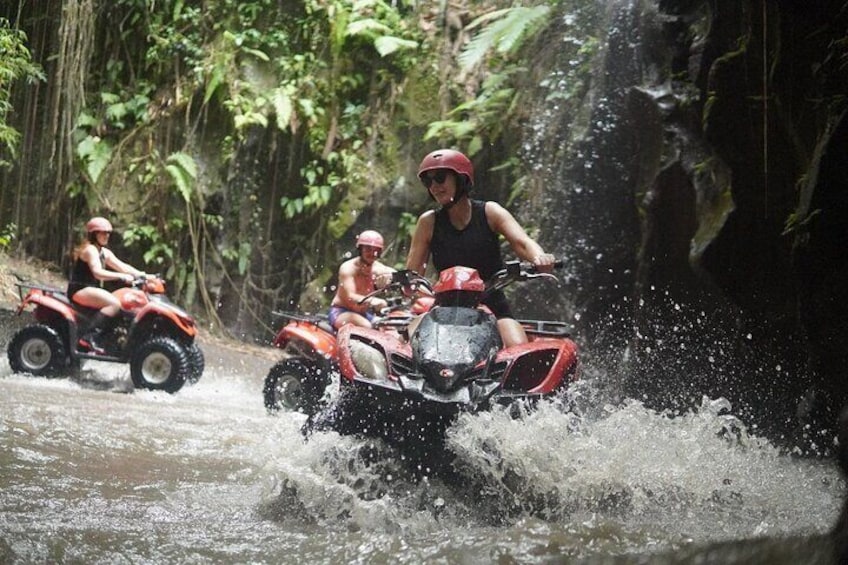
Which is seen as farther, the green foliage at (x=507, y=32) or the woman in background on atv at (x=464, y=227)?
the green foliage at (x=507, y=32)

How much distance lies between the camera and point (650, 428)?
15.9 feet

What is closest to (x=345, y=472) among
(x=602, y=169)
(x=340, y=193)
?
(x=602, y=169)

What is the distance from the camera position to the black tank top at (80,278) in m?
10.1

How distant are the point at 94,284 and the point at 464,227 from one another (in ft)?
20.7

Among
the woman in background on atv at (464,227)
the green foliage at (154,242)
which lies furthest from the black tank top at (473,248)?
the green foliage at (154,242)

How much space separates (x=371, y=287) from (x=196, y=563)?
5.70 metres

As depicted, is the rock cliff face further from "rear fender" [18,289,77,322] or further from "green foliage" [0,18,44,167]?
"green foliage" [0,18,44,167]

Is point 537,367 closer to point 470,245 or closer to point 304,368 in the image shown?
point 470,245

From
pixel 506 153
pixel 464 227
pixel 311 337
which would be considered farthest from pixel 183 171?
pixel 464 227

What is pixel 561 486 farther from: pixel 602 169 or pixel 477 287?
pixel 602 169

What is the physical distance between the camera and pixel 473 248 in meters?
5.25

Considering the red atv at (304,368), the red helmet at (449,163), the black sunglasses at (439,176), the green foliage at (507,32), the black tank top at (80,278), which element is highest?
the green foliage at (507,32)

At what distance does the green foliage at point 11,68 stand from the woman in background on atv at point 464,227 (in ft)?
36.0

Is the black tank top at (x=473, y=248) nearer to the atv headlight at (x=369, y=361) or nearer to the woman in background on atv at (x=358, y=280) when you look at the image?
the atv headlight at (x=369, y=361)
